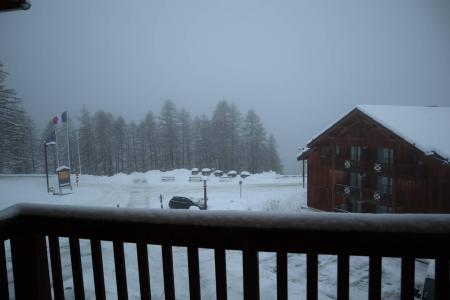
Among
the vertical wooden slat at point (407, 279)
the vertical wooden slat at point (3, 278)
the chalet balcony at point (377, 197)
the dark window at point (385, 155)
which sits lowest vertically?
the chalet balcony at point (377, 197)

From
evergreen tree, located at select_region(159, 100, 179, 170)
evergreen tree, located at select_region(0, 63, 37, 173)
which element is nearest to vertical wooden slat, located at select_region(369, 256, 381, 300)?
evergreen tree, located at select_region(0, 63, 37, 173)

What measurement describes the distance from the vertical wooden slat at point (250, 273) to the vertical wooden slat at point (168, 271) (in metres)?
0.59

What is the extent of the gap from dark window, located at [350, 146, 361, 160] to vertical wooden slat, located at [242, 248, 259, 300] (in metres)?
23.5

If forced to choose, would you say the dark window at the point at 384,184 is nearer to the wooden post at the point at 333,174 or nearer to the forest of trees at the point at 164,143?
the wooden post at the point at 333,174

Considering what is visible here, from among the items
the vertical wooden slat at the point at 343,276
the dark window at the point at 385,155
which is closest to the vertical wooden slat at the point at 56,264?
the vertical wooden slat at the point at 343,276

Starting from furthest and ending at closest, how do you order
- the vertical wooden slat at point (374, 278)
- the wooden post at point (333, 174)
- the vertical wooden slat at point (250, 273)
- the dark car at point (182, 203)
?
the dark car at point (182, 203), the wooden post at point (333, 174), the vertical wooden slat at point (250, 273), the vertical wooden slat at point (374, 278)

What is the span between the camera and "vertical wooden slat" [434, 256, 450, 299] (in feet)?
5.85

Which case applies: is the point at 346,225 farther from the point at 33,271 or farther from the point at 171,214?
the point at 33,271

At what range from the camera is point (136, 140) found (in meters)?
57.8

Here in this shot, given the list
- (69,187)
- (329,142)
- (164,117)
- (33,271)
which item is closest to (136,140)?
(164,117)

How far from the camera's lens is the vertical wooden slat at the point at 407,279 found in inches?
73.0

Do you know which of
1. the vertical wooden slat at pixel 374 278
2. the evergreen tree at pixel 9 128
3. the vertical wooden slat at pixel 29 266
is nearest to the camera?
the vertical wooden slat at pixel 374 278

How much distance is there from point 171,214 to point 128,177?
4417 cm

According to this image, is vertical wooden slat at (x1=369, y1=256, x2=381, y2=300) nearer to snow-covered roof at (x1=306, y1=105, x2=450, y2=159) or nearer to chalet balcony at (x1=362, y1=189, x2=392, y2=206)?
snow-covered roof at (x1=306, y1=105, x2=450, y2=159)
